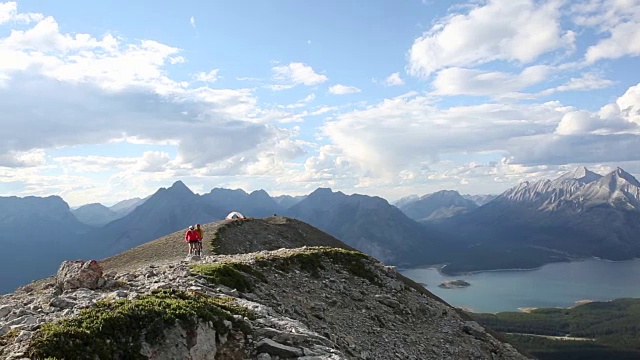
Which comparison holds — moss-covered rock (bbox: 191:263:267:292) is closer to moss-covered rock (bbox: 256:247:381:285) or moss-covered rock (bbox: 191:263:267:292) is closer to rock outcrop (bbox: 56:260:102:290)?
moss-covered rock (bbox: 256:247:381:285)

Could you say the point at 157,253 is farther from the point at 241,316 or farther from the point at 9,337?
the point at 9,337

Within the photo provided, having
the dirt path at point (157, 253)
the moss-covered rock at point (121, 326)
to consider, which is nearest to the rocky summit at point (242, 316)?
the moss-covered rock at point (121, 326)

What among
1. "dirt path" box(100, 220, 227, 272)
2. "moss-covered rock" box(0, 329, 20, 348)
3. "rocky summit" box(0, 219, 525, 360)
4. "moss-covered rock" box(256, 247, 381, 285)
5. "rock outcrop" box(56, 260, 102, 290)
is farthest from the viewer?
"dirt path" box(100, 220, 227, 272)

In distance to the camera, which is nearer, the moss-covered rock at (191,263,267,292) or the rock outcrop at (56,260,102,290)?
the rock outcrop at (56,260,102,290)

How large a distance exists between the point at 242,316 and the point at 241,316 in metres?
0.21

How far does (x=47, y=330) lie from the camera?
42.5 feet

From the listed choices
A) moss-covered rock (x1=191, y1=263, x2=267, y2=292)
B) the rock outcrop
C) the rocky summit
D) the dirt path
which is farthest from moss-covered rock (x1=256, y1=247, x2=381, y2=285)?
the dirt path

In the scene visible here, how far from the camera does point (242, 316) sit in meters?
18.1

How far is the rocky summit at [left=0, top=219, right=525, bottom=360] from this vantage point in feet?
45.5

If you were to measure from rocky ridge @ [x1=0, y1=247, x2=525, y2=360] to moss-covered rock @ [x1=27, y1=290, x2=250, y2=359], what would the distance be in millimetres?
33

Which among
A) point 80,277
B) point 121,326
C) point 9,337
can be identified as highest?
point 80,277

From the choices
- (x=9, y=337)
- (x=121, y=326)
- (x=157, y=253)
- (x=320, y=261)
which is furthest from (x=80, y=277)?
(x=157, y=253)

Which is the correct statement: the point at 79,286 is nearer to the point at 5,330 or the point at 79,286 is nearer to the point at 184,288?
the point at 184,288

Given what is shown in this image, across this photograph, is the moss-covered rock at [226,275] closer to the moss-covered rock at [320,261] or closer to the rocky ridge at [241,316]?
the rocky ridge at [241,316]
